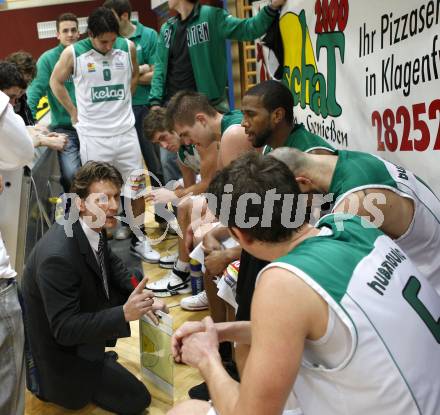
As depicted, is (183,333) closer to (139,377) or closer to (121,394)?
(121,394)

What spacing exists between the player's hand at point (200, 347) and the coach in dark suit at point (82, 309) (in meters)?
0.80

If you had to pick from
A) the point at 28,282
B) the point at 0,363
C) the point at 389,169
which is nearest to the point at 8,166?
the point at 28,282

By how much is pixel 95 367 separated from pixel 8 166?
0.97 m

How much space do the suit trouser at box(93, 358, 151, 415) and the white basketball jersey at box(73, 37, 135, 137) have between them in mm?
2323

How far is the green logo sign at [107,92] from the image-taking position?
13.9ft

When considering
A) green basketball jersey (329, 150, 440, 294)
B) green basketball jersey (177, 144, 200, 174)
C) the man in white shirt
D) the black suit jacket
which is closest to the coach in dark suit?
the black suit jacket

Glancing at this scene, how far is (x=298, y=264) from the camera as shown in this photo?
115 cm

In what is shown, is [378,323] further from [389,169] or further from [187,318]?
[187,318]

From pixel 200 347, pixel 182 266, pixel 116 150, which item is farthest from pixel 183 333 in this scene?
pixel 116 150

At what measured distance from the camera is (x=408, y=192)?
189cm

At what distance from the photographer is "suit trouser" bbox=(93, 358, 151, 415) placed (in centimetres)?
242

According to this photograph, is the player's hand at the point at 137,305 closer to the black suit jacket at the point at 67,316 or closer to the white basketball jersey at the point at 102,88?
the black suit jacket at the point at 67,316

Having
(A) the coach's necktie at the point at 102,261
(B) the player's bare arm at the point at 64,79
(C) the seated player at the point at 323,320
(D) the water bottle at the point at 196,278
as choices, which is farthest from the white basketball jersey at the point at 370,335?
(B) the player's bare arm at the point at 64,79

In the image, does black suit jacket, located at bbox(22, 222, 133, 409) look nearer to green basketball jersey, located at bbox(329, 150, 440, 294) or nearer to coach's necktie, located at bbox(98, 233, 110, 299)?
coach's necktie, located at bbox(98, 233, 110, 299)
